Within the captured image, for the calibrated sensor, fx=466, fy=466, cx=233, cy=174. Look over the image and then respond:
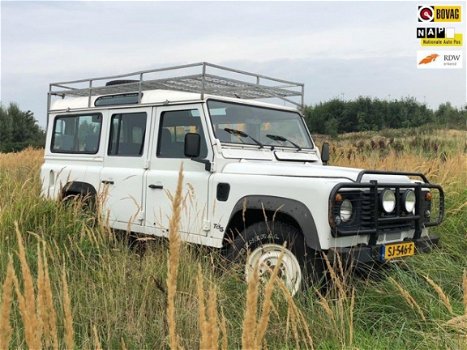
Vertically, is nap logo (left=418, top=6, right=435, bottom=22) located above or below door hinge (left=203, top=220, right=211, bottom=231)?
above

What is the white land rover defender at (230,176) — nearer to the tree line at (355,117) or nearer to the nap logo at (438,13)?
the nap logo at (438,13)

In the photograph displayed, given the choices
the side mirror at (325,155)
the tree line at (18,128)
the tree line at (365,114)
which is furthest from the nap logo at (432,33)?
the tree line at (18,128)

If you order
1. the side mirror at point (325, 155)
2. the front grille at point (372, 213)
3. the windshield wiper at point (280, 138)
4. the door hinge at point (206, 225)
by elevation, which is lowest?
the door hinge at point (206, 225)

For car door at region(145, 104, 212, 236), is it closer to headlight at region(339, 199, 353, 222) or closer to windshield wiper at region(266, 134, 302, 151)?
windshield wiper at region(266, 134, 302, 151)

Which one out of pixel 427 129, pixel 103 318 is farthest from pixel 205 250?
pixel 427 129

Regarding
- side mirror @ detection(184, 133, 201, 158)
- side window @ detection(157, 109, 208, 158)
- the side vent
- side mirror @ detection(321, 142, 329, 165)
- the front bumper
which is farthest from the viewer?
side mirror @ detection(321, 142, 329, 165)

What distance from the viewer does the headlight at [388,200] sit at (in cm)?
365

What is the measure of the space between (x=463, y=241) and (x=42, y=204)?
4.25m

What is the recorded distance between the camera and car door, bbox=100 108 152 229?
16.1ft

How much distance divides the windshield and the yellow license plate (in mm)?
1656

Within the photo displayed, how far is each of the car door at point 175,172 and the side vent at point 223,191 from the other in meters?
0.15

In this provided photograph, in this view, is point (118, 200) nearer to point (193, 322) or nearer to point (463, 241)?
point (193, 322)

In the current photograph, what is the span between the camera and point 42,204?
4727 mm

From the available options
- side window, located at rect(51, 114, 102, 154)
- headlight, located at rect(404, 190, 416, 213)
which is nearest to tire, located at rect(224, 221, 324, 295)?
headlight, located at rect(404, 190, 416, 213)
